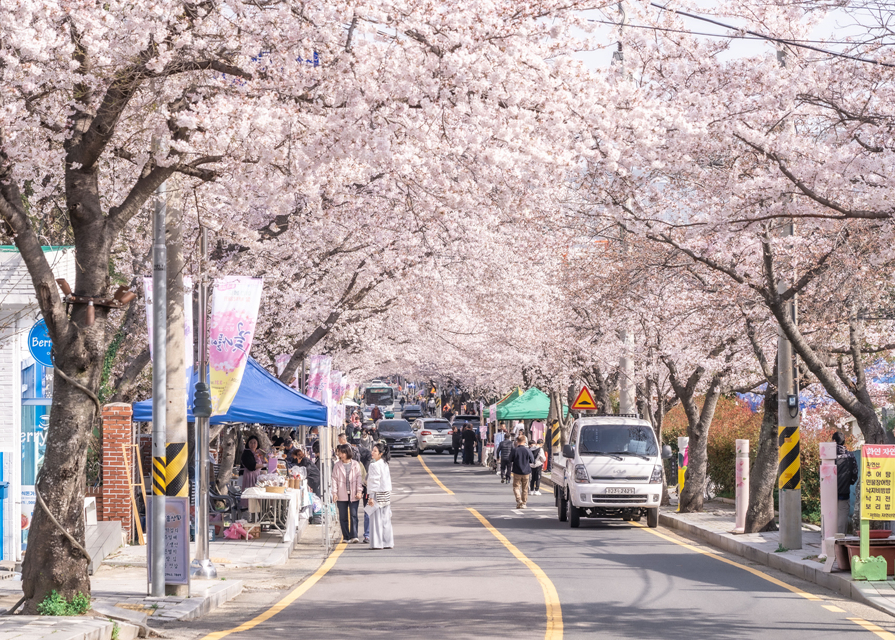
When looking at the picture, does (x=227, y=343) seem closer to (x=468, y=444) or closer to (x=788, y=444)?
(x=788, y=444)

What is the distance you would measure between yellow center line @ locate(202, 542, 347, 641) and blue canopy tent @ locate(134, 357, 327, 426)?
244 cm

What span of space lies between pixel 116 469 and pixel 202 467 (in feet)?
12.9

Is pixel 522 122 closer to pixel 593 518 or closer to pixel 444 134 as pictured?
pixel 444 134

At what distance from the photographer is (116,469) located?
1720 centimetres

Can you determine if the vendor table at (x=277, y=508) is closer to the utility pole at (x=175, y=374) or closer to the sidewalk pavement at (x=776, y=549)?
the utility pole at (x=175, y=374)

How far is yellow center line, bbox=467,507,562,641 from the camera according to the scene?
9.75 meters

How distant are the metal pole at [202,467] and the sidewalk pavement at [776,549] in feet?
26.0

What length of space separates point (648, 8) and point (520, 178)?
4.08 metres

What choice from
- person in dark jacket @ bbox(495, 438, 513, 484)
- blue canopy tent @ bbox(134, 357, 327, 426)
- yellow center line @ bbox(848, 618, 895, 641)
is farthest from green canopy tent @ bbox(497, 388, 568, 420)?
yellow center line @ bbox(848, 618, 895, 641)

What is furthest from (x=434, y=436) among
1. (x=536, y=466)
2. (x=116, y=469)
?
(x=116, y=469)

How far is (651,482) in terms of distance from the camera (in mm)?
21188

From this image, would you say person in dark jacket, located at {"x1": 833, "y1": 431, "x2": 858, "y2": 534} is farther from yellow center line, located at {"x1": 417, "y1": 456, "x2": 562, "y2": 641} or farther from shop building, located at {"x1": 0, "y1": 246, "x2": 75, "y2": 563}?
shop building, located at {"x1": 0, "y1": 246, "x2": 75, "y2": 563}

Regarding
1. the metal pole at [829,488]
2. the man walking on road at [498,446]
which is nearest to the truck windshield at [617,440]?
the metal pole at [829,488]

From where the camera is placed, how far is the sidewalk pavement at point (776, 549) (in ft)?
39.9
